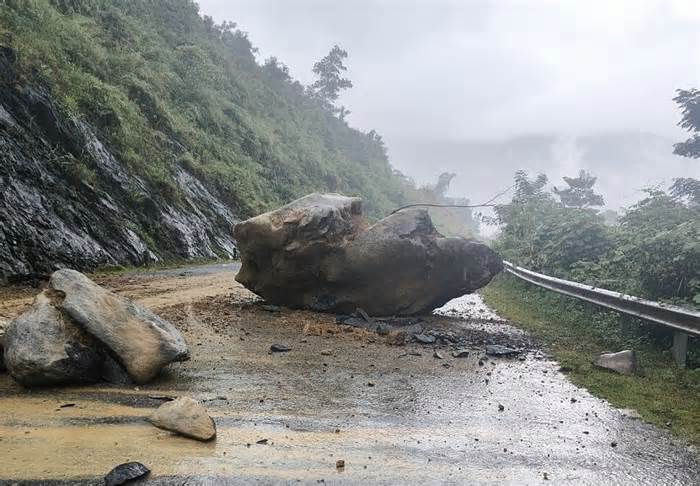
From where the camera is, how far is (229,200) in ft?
78.5

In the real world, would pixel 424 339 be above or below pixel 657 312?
below

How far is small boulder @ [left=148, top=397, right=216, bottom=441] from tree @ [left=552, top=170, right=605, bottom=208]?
120ft

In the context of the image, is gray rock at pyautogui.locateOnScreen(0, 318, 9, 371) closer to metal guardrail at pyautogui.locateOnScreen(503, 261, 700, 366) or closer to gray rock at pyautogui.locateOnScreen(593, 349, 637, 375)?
gray rock at pyautogui.locateOnScreen(593, 349, 637, 375)

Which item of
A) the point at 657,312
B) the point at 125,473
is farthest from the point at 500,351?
the point at 125,473

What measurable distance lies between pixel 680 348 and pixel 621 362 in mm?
700

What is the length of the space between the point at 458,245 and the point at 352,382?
4.99 m

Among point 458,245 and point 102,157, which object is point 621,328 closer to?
point 458,245

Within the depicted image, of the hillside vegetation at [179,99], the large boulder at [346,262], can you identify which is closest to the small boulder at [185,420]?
the large boulder at [346,262]

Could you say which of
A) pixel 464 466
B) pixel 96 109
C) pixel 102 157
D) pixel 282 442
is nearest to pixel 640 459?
pixel 464 466

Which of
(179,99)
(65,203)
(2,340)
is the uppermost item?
(179,99)

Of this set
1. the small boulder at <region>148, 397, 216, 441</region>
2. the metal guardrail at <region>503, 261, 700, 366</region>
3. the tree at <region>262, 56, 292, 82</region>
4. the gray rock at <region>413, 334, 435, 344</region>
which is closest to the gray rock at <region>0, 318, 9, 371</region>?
the small boulder at <region>148, 397, 216, 441</region>

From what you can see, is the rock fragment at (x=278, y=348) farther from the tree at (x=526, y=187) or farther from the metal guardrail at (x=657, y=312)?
the tree at (x=526, y=187)

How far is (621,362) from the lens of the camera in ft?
18.2

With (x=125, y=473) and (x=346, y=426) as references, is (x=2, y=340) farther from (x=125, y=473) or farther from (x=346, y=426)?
(x=346, y=426)
